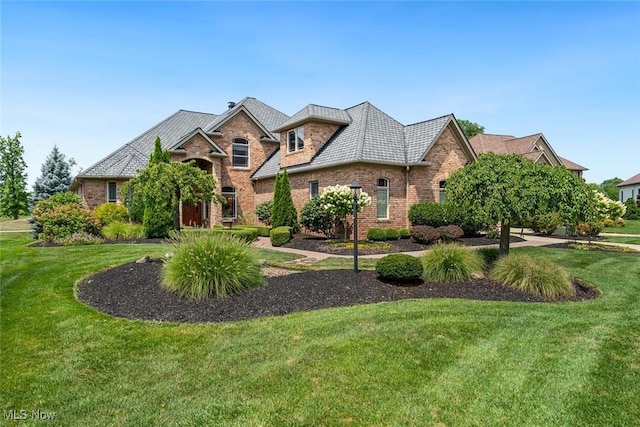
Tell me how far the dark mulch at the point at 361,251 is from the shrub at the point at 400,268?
575 cm

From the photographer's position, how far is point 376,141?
59.4 feet

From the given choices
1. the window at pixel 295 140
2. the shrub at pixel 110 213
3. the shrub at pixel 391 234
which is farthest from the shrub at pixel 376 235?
the shrub at pixel 110 213

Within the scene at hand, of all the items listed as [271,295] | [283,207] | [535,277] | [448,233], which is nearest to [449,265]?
[535,277]

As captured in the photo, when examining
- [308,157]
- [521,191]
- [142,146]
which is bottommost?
[521,191]

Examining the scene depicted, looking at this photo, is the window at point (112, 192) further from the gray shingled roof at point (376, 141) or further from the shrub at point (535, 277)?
the shrub at point (535, 277)

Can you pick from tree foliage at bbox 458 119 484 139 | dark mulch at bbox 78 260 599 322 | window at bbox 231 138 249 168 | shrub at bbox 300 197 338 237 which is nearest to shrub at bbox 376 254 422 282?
dark mulch at bbox 78 260 599 322

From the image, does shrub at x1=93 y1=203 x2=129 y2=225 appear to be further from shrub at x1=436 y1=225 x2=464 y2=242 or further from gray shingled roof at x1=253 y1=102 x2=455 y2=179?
shrub at x1=436 y1=225 x2=464 y2=242

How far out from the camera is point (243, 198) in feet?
79.2

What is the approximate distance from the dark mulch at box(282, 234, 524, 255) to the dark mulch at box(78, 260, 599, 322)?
5450mm

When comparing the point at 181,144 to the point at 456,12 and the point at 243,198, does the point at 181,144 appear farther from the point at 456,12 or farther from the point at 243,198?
the point at 456,12

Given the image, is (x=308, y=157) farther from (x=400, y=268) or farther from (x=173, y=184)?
(x=400, y=268)

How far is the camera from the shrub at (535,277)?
24.6 feet

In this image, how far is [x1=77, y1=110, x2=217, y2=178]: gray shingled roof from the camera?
21078 millimetres

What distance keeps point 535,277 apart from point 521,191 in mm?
1807
